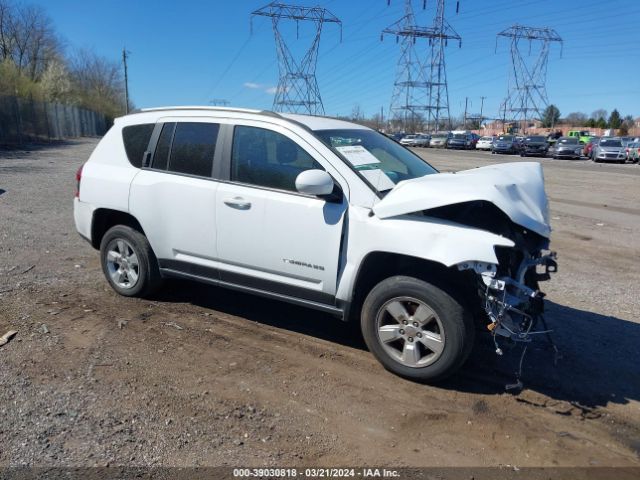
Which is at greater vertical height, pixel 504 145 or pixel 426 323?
pixel 504 145

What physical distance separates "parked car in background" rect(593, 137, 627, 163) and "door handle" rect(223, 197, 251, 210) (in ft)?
125

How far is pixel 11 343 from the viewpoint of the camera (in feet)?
14.4

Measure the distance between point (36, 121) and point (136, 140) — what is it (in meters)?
34.4

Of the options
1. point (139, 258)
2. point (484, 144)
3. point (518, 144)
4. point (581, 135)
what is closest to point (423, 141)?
point (484, 144)

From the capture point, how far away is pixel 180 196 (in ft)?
15.8

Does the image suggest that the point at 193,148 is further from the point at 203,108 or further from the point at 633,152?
the point at 633,152

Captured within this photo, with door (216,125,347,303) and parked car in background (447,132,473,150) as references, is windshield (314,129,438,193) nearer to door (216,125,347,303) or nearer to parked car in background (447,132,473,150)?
door (216,125,347,303)

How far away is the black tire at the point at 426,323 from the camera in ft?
12.1

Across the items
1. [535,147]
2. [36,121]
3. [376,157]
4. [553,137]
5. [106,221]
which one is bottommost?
[106,221]

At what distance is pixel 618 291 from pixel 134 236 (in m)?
5.39

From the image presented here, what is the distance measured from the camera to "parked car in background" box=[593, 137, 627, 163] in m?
36.3

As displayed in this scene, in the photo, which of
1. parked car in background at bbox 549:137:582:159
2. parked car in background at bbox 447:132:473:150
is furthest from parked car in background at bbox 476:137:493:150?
parked car in background at bbox 549:137:582:159

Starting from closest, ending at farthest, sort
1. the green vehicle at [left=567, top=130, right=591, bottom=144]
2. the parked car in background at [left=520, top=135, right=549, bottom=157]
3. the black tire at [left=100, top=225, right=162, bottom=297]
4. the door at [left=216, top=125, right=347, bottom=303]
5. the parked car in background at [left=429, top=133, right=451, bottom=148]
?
the door at [left=216, top=125, right=347, bottom=303] → the black tire at [left=100, top=225, right=162, bottom=297] → the parked car in background at [left=520, top=135, right=549, bottom=157] → the green vehicle at [left=567, top=130, right=591, bottom=144] → the parked car in background at [left=429, top=133, right=451, bottom=148]

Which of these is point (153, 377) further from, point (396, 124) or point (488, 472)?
point (396, 124)
